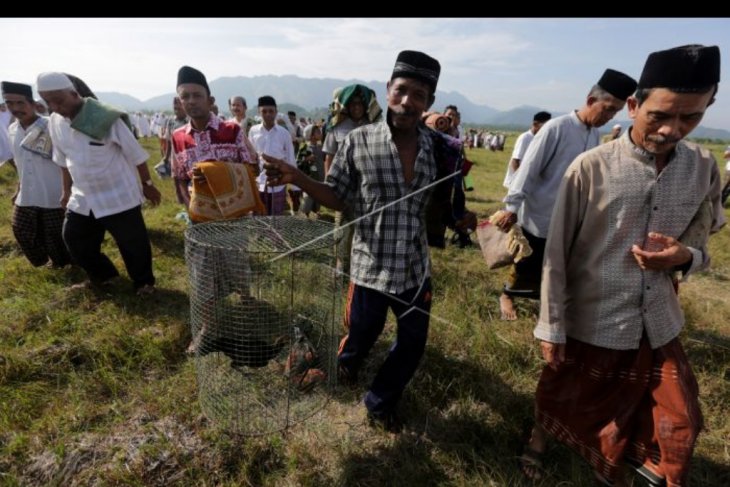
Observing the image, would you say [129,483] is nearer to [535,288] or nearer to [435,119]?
[535,288]

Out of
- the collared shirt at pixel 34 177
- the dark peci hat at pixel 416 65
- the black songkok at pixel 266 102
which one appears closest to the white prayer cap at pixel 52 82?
the collared shirt at pixel 34 177

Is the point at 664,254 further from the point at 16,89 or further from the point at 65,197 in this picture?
the point at 16,89

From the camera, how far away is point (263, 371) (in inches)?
106

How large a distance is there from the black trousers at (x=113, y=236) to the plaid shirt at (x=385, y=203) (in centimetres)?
235

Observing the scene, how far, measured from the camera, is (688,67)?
1.40m

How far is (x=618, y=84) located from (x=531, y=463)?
2.44m

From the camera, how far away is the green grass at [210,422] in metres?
2.07

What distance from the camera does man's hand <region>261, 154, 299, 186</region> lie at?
6.03ft

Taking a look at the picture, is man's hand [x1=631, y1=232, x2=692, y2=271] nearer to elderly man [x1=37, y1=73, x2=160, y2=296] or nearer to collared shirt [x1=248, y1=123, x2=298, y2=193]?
elderly man [x1=37, y1=73, x2=160, y2=296]

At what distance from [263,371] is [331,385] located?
57 cm

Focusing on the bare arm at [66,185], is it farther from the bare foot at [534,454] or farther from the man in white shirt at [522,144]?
the man in white shirt at [522,144]

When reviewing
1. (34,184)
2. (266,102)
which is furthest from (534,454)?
(266,102)

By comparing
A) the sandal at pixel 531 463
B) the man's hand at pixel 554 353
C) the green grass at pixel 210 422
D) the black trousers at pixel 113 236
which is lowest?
the green grass at pixel 210 422

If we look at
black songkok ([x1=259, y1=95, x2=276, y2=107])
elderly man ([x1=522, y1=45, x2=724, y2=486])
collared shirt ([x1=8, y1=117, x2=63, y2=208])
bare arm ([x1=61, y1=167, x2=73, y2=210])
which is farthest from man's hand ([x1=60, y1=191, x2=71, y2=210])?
elderly man ([x1=522, y1=45, x2=724, y2=486])
